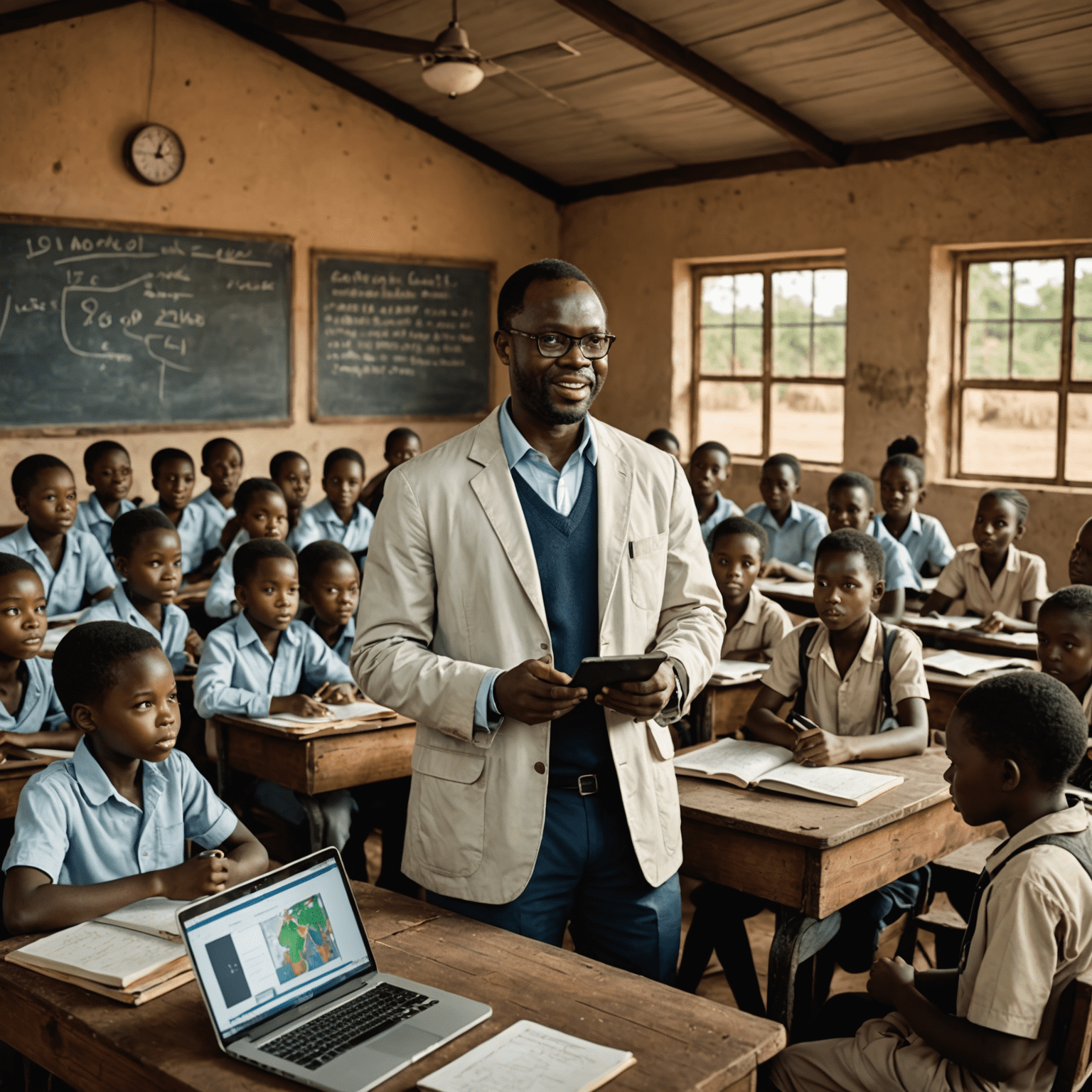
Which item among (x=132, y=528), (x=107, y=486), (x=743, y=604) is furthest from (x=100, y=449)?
(x=743, y=604)

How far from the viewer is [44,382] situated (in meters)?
6.45

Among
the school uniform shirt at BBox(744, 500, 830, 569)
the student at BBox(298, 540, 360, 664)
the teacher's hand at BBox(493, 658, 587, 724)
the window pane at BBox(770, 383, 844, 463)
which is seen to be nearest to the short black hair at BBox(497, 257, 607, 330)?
the teacher's hand at BBox(493, 658, 587, 724)

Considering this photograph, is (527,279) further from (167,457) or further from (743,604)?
(167,457)

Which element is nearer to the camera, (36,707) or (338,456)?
(36,707)

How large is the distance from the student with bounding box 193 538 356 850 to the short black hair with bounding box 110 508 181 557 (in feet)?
1.41

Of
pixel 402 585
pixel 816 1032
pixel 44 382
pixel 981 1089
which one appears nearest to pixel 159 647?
pixel 402 585

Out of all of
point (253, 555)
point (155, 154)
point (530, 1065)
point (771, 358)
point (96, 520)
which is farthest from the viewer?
point (771, 358)

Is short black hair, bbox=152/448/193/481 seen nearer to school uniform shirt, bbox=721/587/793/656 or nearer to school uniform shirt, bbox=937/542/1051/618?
school uniform shirt, bbox=721/587/793/656

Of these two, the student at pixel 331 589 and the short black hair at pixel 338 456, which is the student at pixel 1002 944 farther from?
the short black hair at pixel 338 456

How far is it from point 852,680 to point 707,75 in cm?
439

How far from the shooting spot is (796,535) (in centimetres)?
557

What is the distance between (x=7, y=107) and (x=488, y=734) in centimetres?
590

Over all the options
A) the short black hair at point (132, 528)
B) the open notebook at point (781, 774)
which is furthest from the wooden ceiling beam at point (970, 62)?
the open notebook at point (781, 774)

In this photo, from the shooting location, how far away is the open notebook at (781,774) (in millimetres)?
2229
